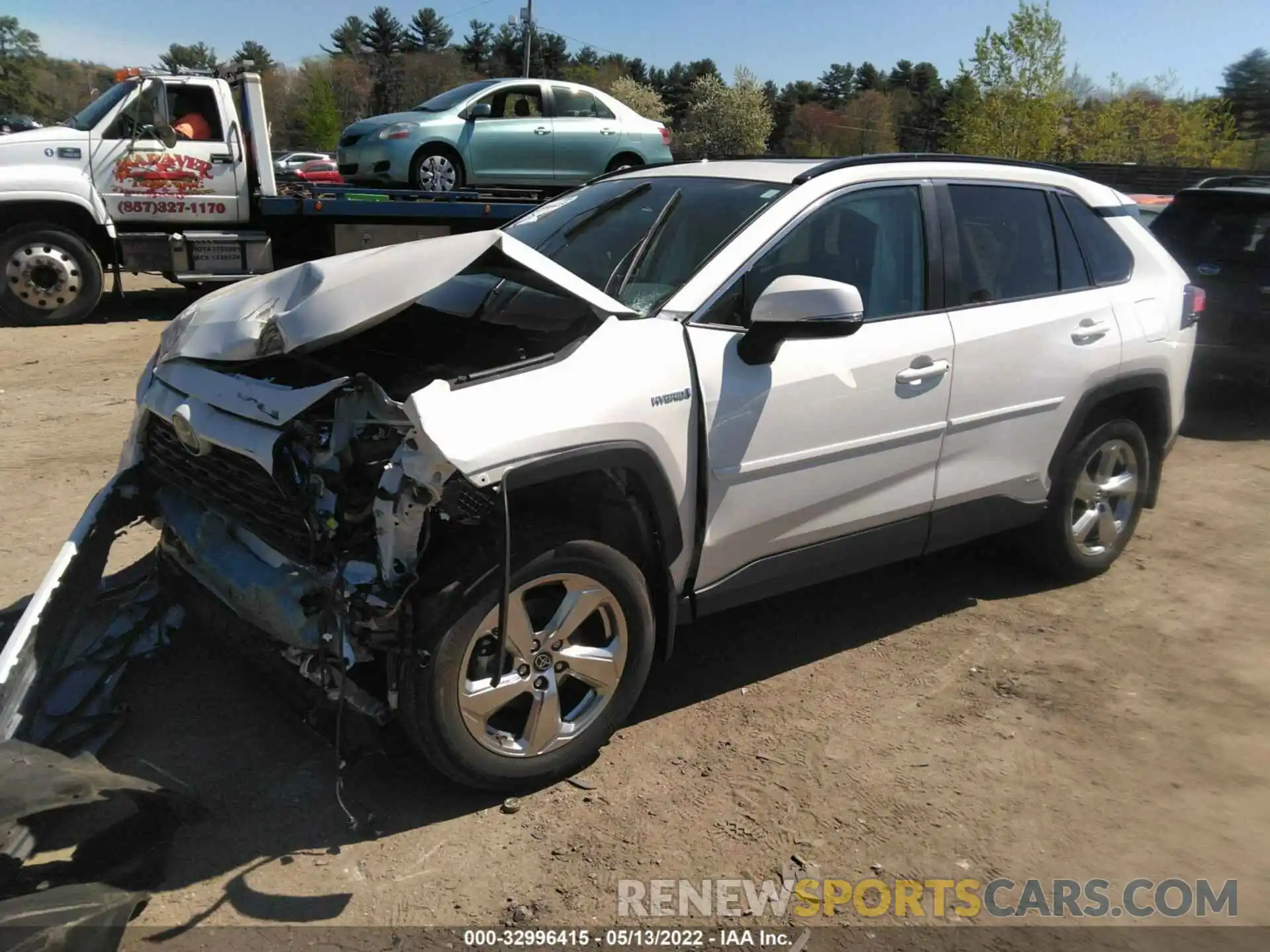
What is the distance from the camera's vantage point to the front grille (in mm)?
2986

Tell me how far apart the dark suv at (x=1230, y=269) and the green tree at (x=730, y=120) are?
51.3m

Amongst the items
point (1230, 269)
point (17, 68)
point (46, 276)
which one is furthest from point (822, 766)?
point (17, 68)

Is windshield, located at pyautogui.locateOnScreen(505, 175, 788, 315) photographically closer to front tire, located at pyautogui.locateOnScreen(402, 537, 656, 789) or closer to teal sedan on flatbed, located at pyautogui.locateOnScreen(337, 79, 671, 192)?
front tire, located at pyautogui.locateOnScreen(402, 537, 656, 789)

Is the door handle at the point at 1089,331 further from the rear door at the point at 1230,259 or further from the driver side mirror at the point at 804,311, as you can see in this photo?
the rear door at the point at 1230,259

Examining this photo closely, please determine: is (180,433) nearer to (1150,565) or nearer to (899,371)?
(899,371)

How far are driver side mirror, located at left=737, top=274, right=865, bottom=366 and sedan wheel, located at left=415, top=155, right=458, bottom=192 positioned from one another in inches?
396

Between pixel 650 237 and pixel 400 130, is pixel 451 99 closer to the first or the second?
pixel 400 130

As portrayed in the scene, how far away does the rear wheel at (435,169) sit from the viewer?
12.6m

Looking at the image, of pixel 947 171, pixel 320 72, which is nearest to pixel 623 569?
pixel 947 171

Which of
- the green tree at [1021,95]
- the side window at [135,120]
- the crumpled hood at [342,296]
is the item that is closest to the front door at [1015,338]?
the crumpled hood at [342,296]

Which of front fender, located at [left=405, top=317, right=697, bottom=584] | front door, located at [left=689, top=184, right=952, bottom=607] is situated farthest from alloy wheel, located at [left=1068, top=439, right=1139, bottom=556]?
front fender, located at [left=405, top=317, right=697, bottom=584]

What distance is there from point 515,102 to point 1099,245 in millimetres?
9656

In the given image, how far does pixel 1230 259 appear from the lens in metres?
8.13

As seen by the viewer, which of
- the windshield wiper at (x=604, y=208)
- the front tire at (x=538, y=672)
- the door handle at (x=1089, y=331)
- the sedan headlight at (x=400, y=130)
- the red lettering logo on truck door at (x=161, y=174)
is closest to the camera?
the front tire at (x=538, y=672)
